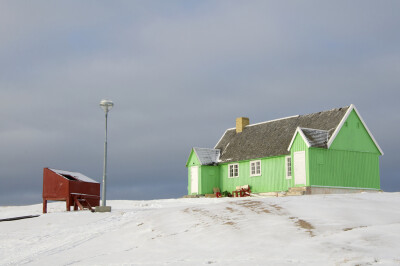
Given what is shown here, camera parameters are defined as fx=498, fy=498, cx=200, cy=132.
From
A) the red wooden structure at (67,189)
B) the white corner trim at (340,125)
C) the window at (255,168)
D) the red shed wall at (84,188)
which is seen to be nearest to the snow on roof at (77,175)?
the red wooden structure at (67,189)

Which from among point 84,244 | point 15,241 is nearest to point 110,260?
point 84,244

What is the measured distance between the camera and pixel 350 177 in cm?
3466

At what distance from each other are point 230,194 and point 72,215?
67.9ft

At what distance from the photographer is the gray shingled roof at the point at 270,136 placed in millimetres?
35659

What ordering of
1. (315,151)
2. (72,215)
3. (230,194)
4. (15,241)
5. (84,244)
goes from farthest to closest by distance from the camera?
(230,194) → (315,151) → (72,215) → (15,241) → (84,244)

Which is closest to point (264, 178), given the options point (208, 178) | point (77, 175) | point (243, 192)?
point (243, 192)

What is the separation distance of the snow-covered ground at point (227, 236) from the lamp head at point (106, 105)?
4819 mm

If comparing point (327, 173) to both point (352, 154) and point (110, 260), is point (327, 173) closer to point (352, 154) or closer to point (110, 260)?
point (352, 154)

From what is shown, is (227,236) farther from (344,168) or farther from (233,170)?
(233,170)

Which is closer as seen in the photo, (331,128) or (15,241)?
(15,241)

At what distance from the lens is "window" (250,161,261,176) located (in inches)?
1490

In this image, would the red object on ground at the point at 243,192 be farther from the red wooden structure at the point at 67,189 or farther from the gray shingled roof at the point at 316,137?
the red wooden structure at the point at 67,189

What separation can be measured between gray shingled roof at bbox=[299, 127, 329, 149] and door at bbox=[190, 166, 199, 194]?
1126 centimetres

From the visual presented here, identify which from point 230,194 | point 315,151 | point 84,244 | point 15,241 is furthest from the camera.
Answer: point 230,194
